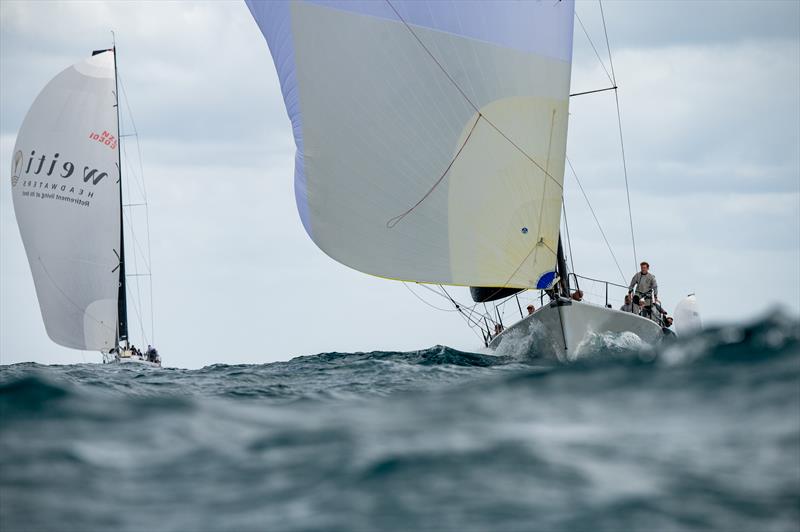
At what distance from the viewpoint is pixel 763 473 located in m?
4.38

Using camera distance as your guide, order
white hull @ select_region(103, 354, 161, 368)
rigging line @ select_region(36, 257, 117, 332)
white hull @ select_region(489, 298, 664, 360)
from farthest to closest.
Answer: rigging line @ select_region(36, 257, 117, 332)
white hull @ select_region(103, 354, 161, 368)
white hull @ select_region(489, 298, 664, 360)

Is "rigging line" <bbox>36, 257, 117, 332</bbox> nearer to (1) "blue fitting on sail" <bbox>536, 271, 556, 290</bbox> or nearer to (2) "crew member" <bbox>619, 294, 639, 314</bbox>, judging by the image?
(1) "blue fitting on sail" <bbox>536, 271, 556, 290</bbox>

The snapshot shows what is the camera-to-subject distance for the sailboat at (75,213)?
3497cm

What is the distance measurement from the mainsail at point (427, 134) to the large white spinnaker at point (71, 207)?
67.9 ft

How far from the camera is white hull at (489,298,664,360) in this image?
50.7 feet

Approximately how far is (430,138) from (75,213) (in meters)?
22.3

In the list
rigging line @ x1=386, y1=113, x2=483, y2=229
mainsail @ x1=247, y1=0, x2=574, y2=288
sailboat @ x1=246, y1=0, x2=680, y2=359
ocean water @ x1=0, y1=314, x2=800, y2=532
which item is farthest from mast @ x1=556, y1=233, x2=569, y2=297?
ocean water @ x1=0, y1=314, x2=800, y2=532

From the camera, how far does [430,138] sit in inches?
641

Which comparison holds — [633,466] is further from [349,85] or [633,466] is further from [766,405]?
[349,85]

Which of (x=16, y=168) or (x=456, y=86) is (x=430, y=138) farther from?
(x=16, y=168)

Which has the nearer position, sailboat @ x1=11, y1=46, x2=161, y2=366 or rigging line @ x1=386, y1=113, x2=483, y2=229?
rigging line @ x1=386, y1=113, x2=483, y2=229

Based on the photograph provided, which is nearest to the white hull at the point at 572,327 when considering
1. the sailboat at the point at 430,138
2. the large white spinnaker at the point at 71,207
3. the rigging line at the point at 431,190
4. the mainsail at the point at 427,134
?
the sailboat at the point at 430,138

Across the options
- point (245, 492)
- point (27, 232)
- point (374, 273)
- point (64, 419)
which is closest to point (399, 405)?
point (245, 492)

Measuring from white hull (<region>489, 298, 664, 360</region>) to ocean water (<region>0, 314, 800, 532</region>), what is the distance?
9179mm
